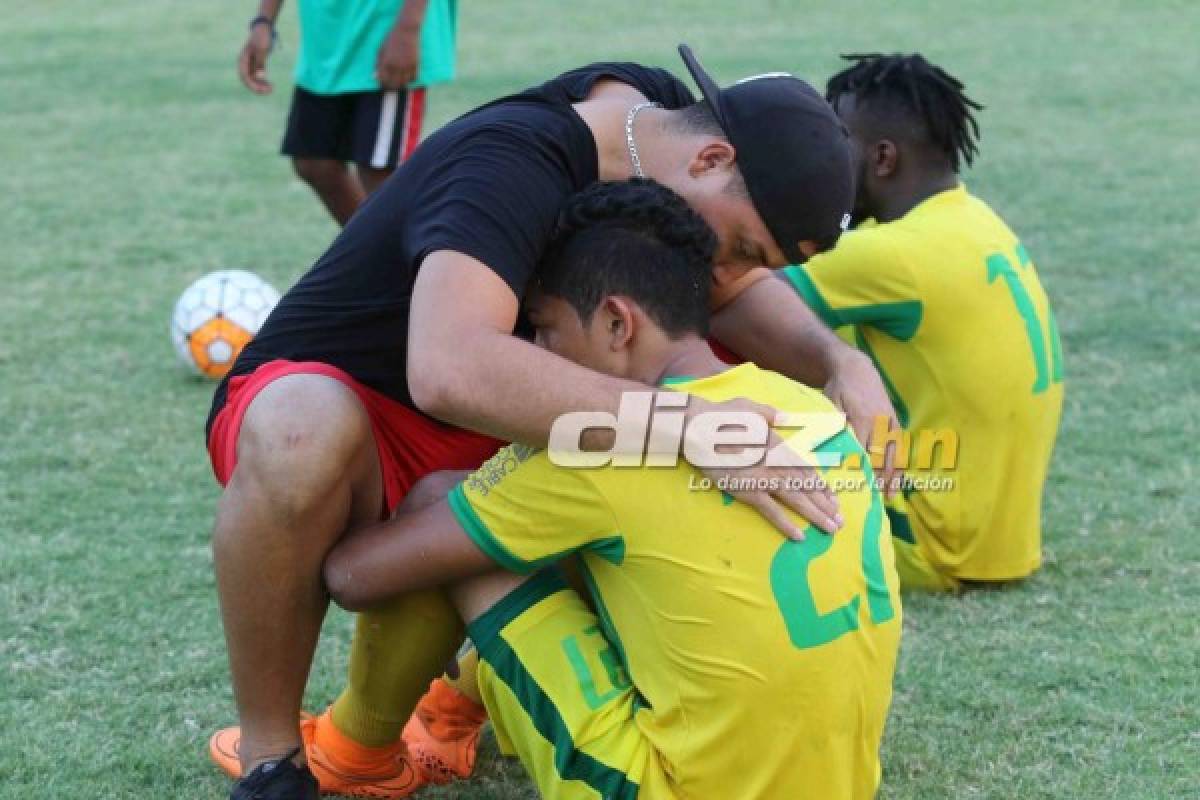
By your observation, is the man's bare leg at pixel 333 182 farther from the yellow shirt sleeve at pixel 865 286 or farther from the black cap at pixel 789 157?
the black cap at pixel 789 157

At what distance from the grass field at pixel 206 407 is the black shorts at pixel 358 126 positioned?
2.80 feet

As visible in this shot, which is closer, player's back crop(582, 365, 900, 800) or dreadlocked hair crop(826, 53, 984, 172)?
player's back crop(582, 365, 900, 800)

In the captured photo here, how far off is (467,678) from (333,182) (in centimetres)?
347

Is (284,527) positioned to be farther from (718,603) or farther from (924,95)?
(924,95)

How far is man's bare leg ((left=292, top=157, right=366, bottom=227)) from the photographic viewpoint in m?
6.42

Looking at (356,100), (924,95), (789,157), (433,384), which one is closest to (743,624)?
(433,384)

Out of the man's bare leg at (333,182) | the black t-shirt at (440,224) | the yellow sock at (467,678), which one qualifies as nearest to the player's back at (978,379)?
the black t-shirt at (440,224)

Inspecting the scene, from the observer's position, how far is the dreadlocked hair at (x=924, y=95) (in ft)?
14.1

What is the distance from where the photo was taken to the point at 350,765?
3.12 metres

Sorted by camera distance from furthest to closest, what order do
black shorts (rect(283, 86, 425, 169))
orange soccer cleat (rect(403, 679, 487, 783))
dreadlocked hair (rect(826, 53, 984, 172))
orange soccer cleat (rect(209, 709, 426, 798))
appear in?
black shorts (rect(283, 86, 425, 169)), dreadlocked hair (rect(826, 53, 984, 172)), orange soccer cleat (rect(403, 679, 487, 783)), orange soccer cleat (rect(209, 709, 426, 798))

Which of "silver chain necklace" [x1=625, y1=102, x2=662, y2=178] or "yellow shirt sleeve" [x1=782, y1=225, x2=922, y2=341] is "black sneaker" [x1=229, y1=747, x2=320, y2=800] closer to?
"silver chain necklace" [x1=625, y1=102, x2=662, y2=178]

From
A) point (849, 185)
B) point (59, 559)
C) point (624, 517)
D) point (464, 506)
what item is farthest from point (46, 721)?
point (849, 185)

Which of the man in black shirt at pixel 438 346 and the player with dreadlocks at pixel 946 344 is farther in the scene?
the player with dreadlocks at pixel 946 344

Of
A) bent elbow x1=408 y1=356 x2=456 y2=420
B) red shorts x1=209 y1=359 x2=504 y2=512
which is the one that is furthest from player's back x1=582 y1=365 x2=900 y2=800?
red shorts x1=209 y1=359 x2=504 y2=512
